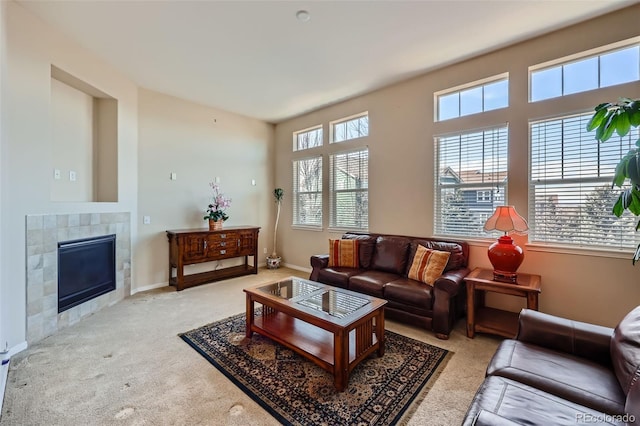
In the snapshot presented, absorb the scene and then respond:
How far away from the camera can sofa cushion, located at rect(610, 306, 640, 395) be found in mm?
1288

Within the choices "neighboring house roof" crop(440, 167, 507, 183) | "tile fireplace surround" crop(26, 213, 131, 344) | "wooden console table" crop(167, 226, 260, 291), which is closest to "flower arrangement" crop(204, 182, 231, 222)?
"wooden console table" crop(167, 226, 260, 291)

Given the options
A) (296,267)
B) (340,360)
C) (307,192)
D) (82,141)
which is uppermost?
(82,141)

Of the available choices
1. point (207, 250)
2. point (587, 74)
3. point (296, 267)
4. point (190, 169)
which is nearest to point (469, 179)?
point (587, 74)

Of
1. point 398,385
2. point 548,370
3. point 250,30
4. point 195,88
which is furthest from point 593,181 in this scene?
point 195,88

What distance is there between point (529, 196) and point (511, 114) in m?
0.95

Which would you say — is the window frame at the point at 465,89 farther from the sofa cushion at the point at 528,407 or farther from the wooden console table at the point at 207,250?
the wooden console table at the point at 207,250

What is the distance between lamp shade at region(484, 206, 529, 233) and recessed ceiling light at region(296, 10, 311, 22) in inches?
106

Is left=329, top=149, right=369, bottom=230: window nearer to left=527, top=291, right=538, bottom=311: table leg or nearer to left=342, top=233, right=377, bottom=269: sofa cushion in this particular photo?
left=342, top=233, right=377, bottom=269: sofa cushion

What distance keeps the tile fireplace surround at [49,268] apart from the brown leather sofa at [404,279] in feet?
9.23

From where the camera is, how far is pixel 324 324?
2086 millimetres

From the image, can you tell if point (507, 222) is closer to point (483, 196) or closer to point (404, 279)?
point (483, 196)

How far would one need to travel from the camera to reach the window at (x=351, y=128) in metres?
4.62

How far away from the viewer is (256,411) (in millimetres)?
1798

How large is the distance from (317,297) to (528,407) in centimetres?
172
